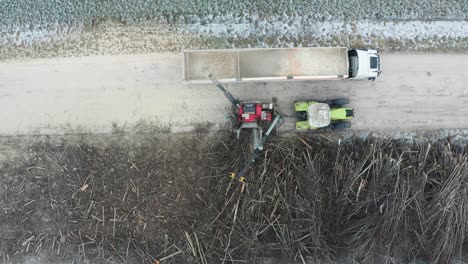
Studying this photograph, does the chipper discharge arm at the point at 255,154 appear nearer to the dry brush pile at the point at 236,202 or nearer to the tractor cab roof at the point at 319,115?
the dry brush pile at the point at 236,202

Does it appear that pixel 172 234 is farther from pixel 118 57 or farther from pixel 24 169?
pixel 118 57

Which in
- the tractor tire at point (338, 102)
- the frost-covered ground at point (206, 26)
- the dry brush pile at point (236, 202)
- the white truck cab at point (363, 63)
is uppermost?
the frost-covered ground at point (206, 26)

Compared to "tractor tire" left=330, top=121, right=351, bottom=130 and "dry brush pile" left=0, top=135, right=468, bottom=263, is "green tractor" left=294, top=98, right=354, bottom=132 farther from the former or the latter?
"dry brush pile" left=0, top=135, right=468, bottom=263

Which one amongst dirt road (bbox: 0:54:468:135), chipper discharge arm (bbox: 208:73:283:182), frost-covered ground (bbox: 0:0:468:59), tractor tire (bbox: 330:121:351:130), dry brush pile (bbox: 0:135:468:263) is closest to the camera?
dry brush pile (bbox: 0:135:468:263)

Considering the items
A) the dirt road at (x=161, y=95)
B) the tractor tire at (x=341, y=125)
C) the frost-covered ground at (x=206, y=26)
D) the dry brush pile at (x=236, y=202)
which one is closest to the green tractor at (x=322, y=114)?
the tractor tire at (x=341, y=125)

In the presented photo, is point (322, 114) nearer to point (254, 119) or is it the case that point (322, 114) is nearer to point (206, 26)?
point (254, 119)

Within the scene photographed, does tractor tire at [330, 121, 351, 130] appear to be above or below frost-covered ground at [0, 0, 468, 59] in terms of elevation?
below

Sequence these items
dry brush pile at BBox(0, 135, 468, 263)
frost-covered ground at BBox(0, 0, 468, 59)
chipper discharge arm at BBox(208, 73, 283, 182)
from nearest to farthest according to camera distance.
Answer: dry brush pile at BBox(0, 135, 468, 263), chipper discharge arm at BBox(208, 73, 283, 182), frost-covered ground at BBox(0, 0, 468, 59)

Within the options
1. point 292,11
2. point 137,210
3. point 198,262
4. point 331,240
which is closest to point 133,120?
point 137,210

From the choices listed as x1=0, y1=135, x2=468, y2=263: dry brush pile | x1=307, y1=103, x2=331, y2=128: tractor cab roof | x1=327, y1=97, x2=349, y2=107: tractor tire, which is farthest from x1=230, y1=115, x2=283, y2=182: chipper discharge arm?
x1=327, y1=97, x2=349, y2=107: tractor tire
